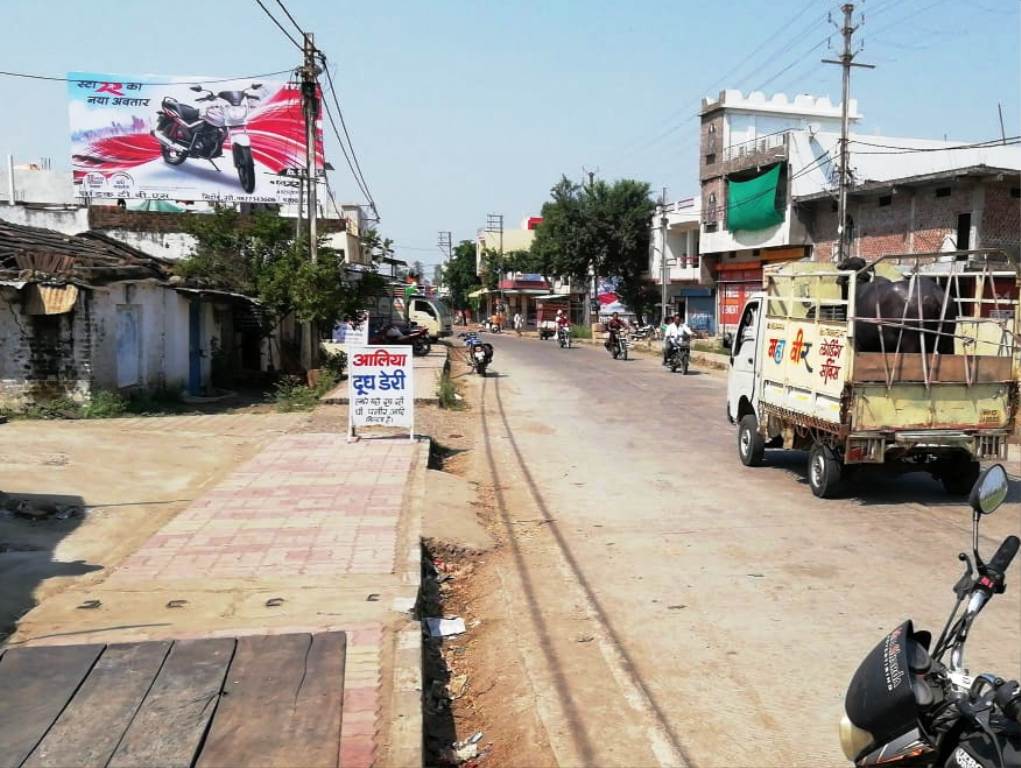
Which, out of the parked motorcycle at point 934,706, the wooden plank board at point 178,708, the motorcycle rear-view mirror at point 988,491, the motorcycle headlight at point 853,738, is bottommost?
the wooden plank board at point 178,708

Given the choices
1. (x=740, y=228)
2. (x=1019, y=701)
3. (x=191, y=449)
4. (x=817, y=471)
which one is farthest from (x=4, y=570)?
(x=740, y=228)

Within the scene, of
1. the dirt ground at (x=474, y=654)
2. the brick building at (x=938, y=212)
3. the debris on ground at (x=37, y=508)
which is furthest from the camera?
the brick building at (x=938, y=212)

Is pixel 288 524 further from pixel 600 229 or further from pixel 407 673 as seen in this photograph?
pixel 600 229

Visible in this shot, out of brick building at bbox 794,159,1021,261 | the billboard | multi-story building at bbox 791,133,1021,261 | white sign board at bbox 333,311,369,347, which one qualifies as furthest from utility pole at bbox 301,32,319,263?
brick building at bbox 794,159,1021,261

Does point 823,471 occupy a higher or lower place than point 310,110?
lower

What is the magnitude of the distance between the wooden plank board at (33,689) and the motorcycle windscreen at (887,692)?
304cm

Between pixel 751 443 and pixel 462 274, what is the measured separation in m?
90.5

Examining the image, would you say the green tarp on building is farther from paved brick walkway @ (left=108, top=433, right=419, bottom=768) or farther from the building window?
paved brick walkway @ (left=108, top=433, right=419, bottom=768)

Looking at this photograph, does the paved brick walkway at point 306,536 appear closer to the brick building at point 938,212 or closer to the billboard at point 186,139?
the billboard at point 186,139

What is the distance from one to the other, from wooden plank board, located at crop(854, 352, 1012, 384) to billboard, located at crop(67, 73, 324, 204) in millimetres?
25348

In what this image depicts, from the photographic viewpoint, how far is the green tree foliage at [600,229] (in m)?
53.4

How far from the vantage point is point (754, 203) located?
39188 millimetres

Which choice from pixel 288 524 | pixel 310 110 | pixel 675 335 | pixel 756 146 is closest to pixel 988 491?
pixel 288 524

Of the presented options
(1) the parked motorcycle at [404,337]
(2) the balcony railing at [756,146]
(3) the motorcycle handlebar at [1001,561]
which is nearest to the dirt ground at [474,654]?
(3) the motorcycle handlebar at [1001,561]
